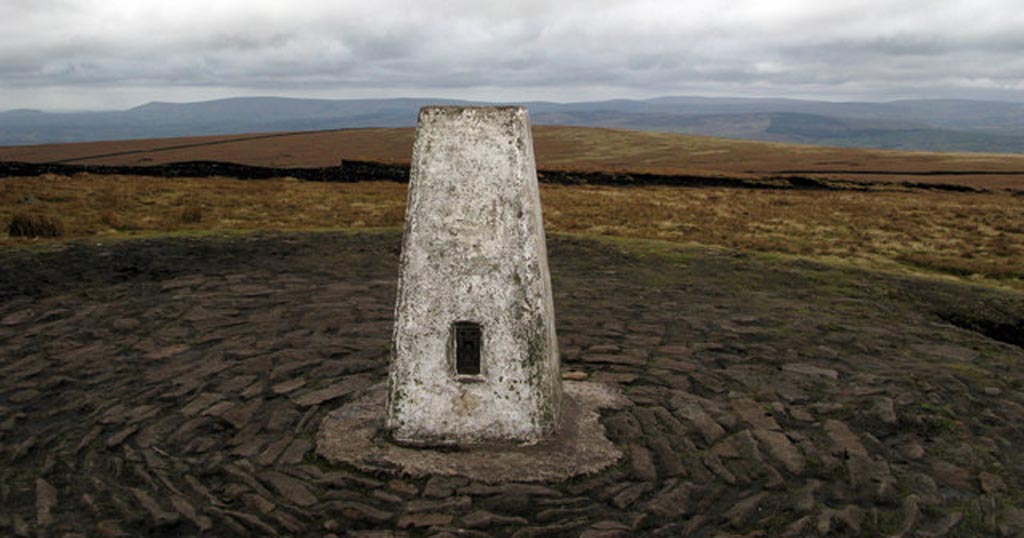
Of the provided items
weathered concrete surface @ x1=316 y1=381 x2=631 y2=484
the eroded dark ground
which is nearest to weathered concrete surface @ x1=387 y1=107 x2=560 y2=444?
weathered concrete surface @ x1=316 y1=381 x2=631 y2=484

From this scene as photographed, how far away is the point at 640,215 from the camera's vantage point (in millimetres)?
29266

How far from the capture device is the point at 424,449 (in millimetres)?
7133

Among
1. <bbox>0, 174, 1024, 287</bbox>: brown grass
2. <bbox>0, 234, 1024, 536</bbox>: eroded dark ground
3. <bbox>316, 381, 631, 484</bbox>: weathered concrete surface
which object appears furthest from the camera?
<bbox>0, 174, 1024, 287</bbox>: brown grass

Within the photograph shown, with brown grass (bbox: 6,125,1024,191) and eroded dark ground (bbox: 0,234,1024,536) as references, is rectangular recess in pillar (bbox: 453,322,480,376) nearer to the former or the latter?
eroded dark ground (bbox: 0,234,1024,536)

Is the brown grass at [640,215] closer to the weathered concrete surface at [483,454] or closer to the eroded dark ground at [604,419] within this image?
the eroded dark ground at [604,419]

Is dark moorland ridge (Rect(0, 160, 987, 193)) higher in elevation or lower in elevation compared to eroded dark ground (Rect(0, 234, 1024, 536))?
higher

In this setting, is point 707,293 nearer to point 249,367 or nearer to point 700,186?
point 249,367

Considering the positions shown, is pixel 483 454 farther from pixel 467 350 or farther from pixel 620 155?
pixel 620 155

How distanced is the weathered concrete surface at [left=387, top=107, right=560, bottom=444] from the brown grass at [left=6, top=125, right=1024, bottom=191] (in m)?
52.1

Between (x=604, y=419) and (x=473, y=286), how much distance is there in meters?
2.17

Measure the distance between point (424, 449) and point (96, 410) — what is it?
386 centimetres

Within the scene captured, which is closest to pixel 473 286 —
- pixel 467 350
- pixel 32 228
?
pixel 467 350

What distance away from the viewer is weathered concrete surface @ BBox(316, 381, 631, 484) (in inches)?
263

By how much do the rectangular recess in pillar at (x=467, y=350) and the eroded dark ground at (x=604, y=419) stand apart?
1.15 m
